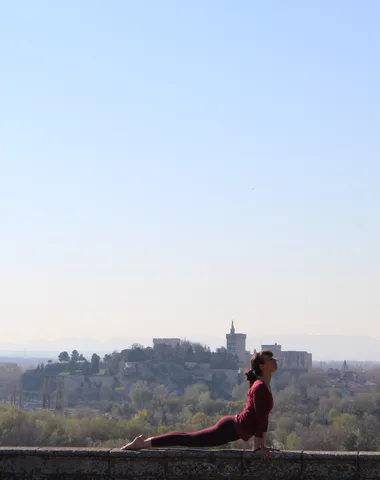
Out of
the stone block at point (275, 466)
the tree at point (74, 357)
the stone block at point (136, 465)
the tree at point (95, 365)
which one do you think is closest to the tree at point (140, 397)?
the tree at point (95, 365)

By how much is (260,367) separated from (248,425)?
43cm

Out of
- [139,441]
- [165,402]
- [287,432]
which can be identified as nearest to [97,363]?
[165,402]

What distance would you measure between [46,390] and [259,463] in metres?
137

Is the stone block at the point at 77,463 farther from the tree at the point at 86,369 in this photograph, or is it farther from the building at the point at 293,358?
the building at the point at 293,358

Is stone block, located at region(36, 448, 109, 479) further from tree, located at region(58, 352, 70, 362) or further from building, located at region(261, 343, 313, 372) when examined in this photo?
building, located at region(261, 343, 313, 372)

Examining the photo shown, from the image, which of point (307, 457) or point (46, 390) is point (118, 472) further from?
point (46, 390)

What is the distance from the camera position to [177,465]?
8.84 meters

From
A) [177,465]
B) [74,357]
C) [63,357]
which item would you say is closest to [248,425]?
[177,465]

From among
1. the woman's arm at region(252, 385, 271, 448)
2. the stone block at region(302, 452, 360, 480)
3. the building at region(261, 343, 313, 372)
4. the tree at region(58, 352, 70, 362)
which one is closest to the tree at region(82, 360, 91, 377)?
the tree at region(58, 352, 70, 362)

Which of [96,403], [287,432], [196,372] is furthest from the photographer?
[196,372]

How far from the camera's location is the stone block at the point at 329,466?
868cm

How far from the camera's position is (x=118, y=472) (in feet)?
29.1

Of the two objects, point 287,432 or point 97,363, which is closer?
point 287,432

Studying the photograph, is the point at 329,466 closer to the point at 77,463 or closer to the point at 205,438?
the point at 205,438
